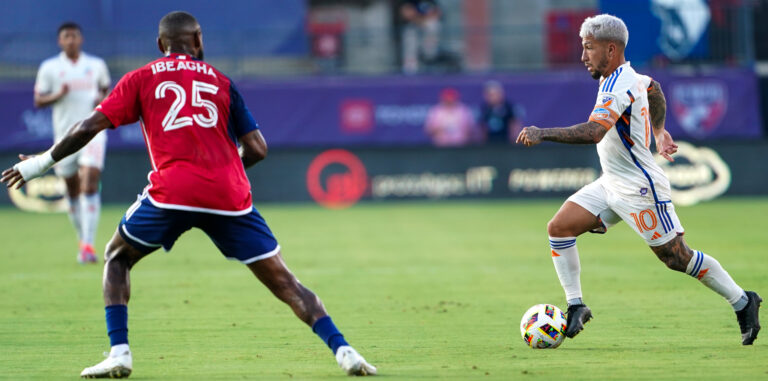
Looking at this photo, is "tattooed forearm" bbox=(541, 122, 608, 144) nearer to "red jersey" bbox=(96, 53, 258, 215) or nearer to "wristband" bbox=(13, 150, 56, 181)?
"red jersey" bbox=(96, 53, 258, 215)

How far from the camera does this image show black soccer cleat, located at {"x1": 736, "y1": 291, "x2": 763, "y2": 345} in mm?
6812

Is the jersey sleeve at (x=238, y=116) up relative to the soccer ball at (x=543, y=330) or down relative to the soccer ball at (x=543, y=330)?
up

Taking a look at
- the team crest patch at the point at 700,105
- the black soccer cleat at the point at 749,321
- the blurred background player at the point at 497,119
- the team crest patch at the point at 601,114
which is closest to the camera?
the team crest patch at the point at 601,114

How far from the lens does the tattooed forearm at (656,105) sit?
724 cm

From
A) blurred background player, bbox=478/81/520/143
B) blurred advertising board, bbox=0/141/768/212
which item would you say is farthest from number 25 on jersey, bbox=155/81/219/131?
blurred background player, bbox=478/81/520/143

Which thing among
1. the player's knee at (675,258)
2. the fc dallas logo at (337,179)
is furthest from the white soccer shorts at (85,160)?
the fc dallas logo at (337,179)

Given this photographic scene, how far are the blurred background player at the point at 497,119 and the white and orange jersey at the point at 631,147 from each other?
608 inches

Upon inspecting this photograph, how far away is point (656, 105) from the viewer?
24.0 feet

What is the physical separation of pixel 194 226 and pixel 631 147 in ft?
9.62

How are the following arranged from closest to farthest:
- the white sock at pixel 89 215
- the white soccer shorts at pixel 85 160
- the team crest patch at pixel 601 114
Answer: the team crest patch at pixel 601 114 < the white sock at pixel 89 215 < the white soccer shorts at pixel 85 160

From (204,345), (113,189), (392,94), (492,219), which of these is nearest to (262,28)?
(392,94)

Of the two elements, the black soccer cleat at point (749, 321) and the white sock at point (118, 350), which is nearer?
the white sock at point (118, 350)

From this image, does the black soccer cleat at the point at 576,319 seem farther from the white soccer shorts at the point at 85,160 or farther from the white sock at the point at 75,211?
the white sock at the point at 75,211

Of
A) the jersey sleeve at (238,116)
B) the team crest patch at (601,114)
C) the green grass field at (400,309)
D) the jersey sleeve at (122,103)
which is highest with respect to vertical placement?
the jersey sleeve at (122,103)
